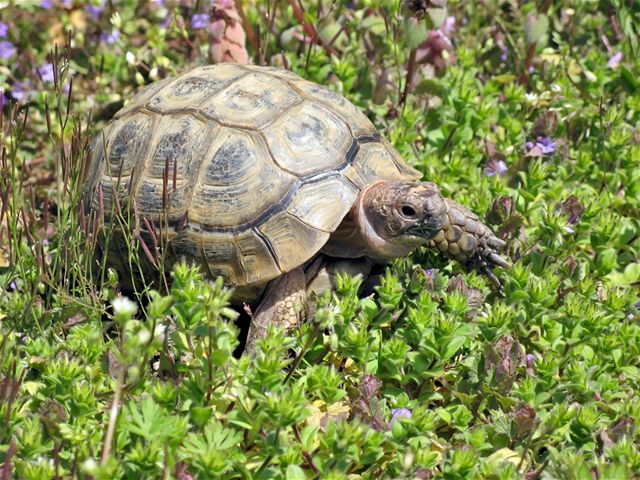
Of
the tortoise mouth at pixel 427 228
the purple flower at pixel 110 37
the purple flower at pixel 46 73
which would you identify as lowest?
the purple flower at pixel 46 73

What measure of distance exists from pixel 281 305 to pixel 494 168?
183cm

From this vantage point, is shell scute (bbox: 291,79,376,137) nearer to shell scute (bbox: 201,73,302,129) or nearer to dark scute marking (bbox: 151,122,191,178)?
shell scute (bbox: 201,73,302,129)

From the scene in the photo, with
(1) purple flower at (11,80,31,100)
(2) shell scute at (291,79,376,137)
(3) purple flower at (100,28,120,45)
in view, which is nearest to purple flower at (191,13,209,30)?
(3) purple flower at (100,28,120,45)

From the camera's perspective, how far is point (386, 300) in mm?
3826

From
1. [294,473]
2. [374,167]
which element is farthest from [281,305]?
[294,473]

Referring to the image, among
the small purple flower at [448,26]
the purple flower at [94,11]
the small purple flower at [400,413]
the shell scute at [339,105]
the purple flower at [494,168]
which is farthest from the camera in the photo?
the purple flower at [94,11]

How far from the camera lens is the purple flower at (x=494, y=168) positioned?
527 cm

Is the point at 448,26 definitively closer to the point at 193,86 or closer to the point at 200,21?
the point at 200,21

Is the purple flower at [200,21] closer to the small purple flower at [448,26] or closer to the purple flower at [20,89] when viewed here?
the purple flower at [20,89]

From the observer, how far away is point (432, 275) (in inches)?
163

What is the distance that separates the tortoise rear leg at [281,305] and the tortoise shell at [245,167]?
13 centimetres

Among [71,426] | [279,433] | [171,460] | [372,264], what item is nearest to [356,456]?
[279,433]

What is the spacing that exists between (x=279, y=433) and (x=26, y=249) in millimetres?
2176

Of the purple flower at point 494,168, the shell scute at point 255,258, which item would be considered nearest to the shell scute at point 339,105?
the shell scute at point 255,258
